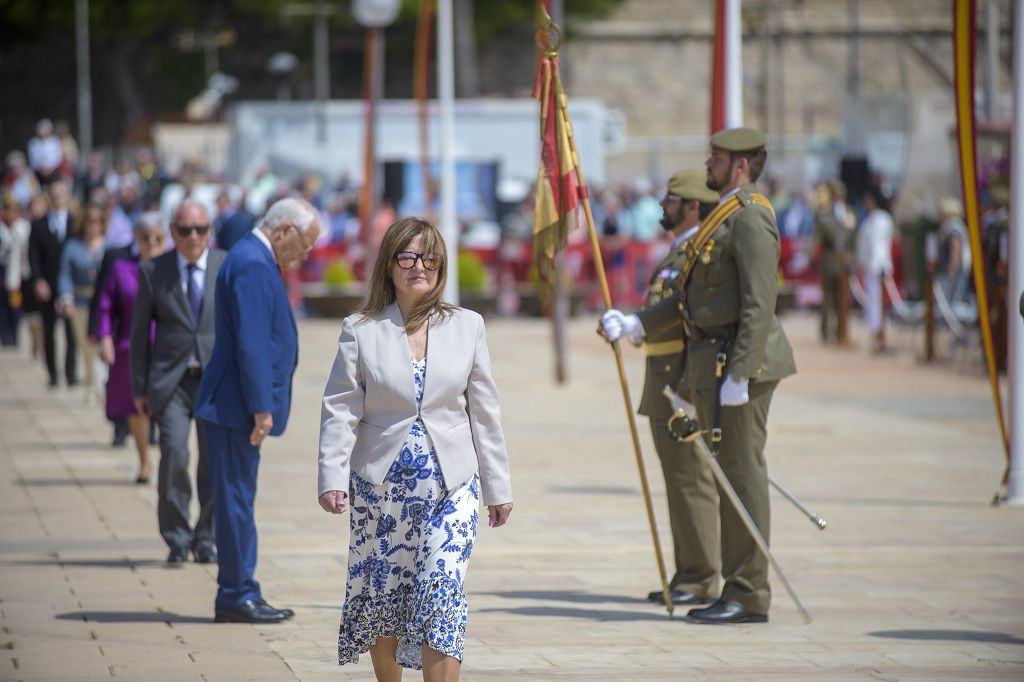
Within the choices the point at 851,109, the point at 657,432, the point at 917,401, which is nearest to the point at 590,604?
the point at 657,432

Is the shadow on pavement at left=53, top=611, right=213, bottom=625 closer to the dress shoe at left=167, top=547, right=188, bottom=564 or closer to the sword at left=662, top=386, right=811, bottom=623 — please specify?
the dress shoe at left=167, top=547, right=188, bottom=564

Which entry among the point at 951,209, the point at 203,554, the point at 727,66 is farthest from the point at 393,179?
the point at 203,554

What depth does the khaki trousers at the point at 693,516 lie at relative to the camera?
8.58 m

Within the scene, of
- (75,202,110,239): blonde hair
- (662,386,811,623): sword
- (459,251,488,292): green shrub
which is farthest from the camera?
(459,251,488,292): green shrub

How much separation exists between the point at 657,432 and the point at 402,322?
284 centimetres

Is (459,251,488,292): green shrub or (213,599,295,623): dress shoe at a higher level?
(459,251,488,292): green shrub

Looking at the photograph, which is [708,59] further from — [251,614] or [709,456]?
[251,614]

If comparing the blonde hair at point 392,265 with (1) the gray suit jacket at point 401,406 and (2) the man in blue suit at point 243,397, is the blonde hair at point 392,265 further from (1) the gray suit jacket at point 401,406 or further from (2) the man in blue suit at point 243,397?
(2) the man in blue suit at point 243,397

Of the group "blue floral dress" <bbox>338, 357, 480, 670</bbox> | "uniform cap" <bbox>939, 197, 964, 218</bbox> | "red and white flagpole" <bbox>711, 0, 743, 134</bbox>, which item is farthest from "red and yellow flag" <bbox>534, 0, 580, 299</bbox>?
"uniform cap" <bbox>939, 197, 964, 218</bbox>

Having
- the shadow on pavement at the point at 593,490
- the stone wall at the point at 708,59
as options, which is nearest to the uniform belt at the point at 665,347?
the shadow on pavement at the point at 593,490

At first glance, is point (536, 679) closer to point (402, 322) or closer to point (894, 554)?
point (402, 322)

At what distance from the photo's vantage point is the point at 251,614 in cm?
799

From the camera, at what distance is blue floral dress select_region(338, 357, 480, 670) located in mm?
5941

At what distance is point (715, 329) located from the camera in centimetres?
815
